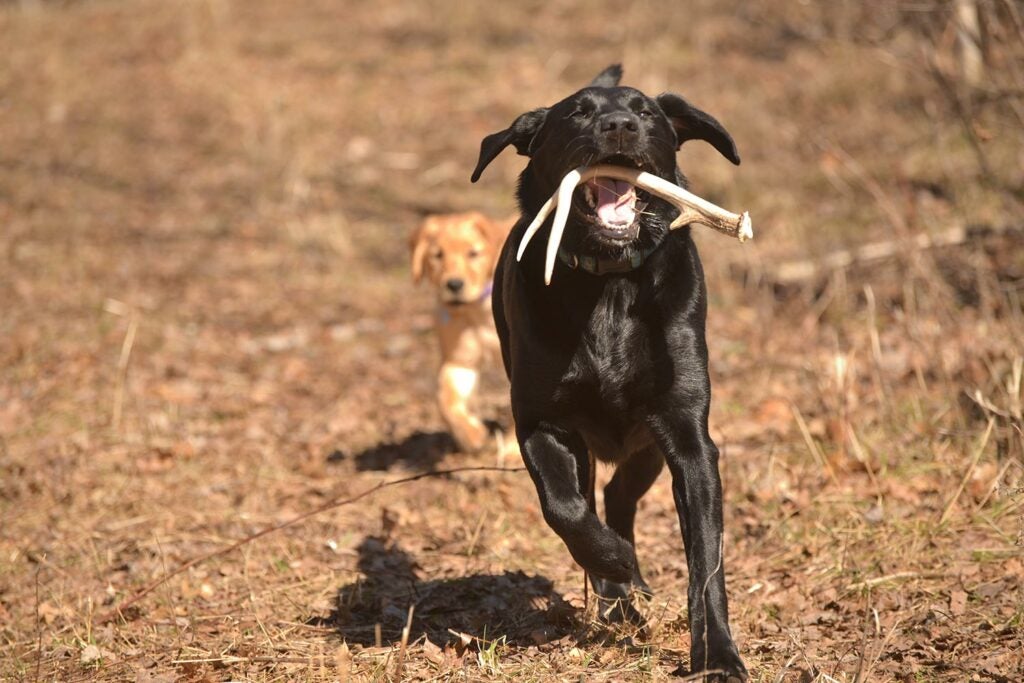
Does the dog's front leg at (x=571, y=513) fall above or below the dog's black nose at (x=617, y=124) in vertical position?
below

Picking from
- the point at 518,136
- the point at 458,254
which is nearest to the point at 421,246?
the point at 458,254

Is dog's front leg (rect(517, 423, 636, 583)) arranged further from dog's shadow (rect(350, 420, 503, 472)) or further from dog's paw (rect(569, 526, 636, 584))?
dog's shadow (rect(350, 420, 503, 472))

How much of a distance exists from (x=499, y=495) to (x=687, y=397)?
2191 millimetres

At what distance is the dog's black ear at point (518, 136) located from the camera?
3924mm

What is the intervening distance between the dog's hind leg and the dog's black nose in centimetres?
112

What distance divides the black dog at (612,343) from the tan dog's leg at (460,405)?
2379mm

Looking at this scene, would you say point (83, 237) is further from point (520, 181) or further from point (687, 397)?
point (687, 397)

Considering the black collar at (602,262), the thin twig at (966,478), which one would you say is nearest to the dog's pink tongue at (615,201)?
the black collar at (602,262)

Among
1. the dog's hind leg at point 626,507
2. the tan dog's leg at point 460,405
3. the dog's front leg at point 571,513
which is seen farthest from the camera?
the tan dog's leg at point 460,405

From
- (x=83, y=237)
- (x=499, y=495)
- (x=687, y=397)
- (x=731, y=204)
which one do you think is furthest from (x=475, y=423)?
(x=83, y=237)

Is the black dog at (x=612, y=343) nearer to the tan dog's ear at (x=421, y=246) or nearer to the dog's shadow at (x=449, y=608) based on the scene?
the dog's shadow at (x=449, y=608)

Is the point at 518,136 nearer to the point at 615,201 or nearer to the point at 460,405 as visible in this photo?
the point at 615,201

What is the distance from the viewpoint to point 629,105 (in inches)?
155

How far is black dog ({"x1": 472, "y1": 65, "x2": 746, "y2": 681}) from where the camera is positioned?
3572 mm
